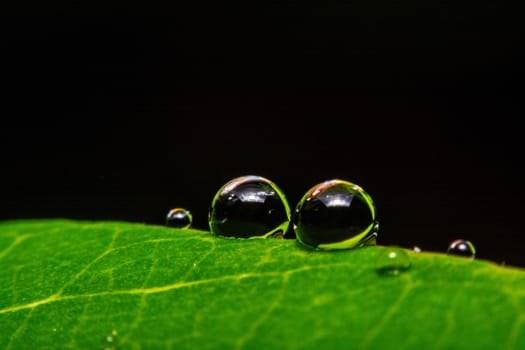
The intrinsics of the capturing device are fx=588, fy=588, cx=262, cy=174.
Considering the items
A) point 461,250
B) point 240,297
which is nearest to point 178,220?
point 461,250

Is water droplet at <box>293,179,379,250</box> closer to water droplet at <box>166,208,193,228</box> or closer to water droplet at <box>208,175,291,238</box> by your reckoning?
water droplet at <box>208,175,291,238</box>

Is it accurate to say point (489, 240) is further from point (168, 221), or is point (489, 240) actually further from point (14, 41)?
point (14, 41)

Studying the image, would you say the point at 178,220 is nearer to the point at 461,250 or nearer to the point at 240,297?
the point at 461,250

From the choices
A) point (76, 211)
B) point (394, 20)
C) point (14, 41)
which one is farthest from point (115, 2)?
point (394, 20)

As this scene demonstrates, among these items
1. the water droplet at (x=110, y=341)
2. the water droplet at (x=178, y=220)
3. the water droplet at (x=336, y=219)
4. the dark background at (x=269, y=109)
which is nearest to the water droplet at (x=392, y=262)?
the water droplet at (x=336, y=219)

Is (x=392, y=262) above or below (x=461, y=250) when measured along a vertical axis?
above

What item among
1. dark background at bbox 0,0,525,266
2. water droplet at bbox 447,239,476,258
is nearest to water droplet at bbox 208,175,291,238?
water droplet at bbox 447,239,476,258
